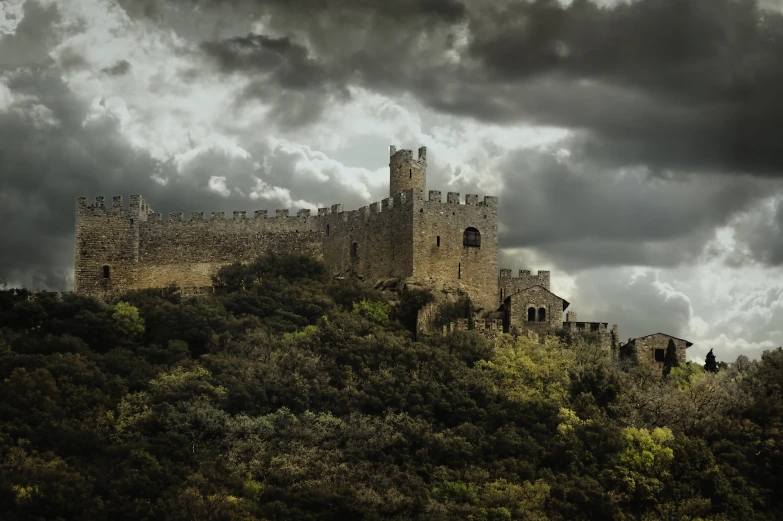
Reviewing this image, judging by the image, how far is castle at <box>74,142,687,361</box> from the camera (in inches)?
2340

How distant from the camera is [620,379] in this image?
179 ft

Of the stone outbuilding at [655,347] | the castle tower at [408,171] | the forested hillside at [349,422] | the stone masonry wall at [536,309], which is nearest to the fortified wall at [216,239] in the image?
the castle tower at [408,171]

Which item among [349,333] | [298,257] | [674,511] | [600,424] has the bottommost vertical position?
[674,511]

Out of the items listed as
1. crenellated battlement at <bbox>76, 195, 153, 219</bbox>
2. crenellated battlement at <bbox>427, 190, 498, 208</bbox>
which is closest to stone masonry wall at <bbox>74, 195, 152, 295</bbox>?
crenellated battlement at <bbox>76, 195, 153, 219</bbox>

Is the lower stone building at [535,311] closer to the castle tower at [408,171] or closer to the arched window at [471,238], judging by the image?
the arched window at [471,238]

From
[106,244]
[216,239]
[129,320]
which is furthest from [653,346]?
[106,244]

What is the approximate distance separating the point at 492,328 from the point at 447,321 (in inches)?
92.4

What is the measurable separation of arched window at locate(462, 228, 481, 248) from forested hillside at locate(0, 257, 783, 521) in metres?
5.39

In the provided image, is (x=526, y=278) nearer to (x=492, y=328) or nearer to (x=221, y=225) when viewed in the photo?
(x=492, y=328)

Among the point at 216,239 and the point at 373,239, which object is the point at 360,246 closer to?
the point at 373,239

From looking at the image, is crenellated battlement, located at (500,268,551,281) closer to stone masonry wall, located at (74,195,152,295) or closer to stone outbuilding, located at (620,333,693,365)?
stone outbuilding, located at (620,333,693,365)

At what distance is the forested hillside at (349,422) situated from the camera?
153ft

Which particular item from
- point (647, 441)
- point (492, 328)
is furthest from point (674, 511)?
point (492, 328)

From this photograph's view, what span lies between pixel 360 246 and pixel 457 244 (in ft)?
18.6
